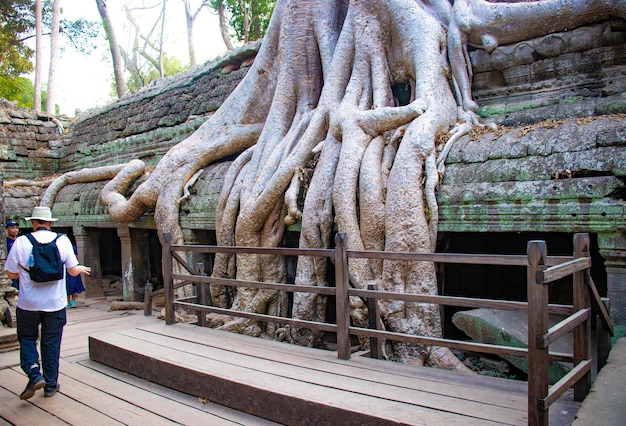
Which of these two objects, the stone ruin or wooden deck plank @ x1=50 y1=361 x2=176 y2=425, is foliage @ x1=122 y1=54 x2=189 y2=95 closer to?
the stone ruin

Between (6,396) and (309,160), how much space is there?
3430 mm

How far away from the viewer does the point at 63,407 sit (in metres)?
3.45

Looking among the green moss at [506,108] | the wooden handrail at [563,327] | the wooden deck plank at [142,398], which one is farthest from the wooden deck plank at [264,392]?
the green moss at [506,108]

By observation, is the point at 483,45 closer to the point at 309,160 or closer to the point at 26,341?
the point at 309,160

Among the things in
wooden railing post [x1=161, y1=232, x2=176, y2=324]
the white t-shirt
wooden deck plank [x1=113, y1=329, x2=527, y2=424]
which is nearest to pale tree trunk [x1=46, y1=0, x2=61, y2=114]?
wooden railing post [x1=161, y1=232, x2=176, y2=324]

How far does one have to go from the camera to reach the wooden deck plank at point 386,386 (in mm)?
2541

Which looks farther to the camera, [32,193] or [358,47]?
[32,193]

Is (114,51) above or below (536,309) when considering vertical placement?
above

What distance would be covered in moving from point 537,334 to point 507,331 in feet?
5.74

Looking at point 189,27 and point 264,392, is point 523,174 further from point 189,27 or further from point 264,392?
point 189,27

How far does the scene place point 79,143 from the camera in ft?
45.3

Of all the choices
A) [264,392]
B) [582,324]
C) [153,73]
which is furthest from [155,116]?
[153,73]

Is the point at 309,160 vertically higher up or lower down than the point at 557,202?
higher up

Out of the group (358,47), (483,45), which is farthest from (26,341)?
(483,45)
